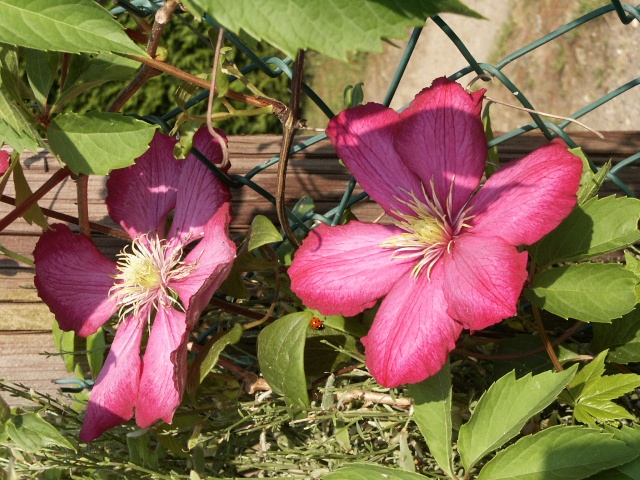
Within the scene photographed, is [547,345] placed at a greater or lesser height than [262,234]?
lesser

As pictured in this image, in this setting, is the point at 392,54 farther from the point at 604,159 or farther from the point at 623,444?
the point at 623,444

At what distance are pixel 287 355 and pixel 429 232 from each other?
188 mm

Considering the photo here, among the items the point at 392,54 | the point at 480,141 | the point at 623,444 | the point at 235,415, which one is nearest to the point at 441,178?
the point at 480,141

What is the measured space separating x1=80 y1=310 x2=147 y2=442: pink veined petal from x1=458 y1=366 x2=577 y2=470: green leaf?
1.18ft

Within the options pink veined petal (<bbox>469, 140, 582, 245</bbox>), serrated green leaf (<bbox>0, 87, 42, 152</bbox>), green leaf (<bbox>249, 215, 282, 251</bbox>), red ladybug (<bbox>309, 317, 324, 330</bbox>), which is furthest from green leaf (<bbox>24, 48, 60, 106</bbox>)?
pink veined petal (<bbox>469, 140, 582, 245</bbox>)

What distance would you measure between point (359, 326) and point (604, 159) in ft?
1.50

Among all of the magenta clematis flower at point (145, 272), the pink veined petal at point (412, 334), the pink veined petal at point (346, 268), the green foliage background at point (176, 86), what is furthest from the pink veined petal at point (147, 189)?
the green foliage background at point (176, 86)

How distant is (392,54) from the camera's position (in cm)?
274

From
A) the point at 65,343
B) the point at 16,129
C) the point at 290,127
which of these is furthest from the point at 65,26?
the point at 65,343

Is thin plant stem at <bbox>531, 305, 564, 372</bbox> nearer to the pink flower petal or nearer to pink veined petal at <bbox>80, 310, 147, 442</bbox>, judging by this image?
pink veined petal at <bbox>80, 310, 147, 442</bbox>

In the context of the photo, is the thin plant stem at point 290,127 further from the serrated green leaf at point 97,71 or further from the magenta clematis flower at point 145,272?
the serrated green leaf at point 97,71

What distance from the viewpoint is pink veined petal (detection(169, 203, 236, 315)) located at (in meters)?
0.82

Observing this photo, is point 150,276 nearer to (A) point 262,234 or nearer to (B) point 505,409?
(A) point 262,234

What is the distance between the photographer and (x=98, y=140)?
2.50 feet
